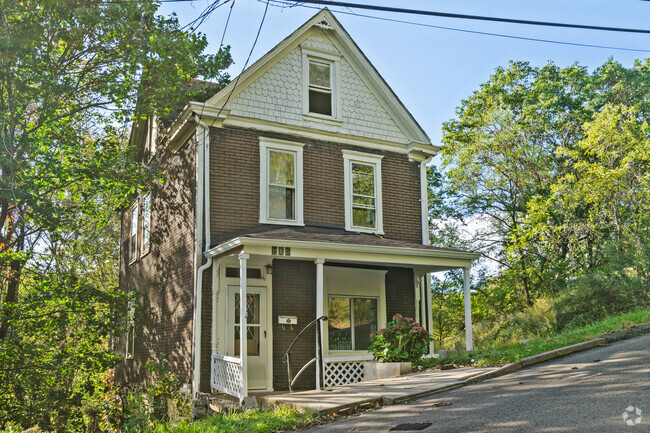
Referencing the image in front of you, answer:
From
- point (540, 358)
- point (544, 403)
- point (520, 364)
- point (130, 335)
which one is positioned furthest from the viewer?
point (130, 335)

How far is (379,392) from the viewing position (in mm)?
9422

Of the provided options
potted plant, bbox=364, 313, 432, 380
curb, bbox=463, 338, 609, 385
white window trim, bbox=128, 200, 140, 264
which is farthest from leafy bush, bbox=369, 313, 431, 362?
white window trim, bbox=128, 200, 140, 264

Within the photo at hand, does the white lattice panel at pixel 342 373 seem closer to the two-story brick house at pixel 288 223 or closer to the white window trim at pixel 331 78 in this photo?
the two-story brick house at pixel 288 223

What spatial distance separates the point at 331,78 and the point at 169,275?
666 centimetres

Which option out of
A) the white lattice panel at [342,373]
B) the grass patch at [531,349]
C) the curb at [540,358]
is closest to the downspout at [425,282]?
the grass patch at [531,349]

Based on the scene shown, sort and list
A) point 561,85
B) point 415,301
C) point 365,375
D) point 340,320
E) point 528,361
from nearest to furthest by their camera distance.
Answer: point 528,361 < point 365,375 < point 340,320 < point 415,301 < point 561,85

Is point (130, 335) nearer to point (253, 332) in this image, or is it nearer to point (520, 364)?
point (253, 332)

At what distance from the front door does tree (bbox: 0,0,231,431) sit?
4919 mm

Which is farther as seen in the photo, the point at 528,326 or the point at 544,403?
the point at 528,326

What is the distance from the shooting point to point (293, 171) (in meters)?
14.4

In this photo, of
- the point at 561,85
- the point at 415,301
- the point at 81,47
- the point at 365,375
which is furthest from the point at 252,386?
the point at 561,85

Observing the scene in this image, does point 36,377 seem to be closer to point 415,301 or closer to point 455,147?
point 415,301

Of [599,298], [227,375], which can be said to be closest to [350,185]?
[227,375]

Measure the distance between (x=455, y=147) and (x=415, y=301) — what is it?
43.0 ft
